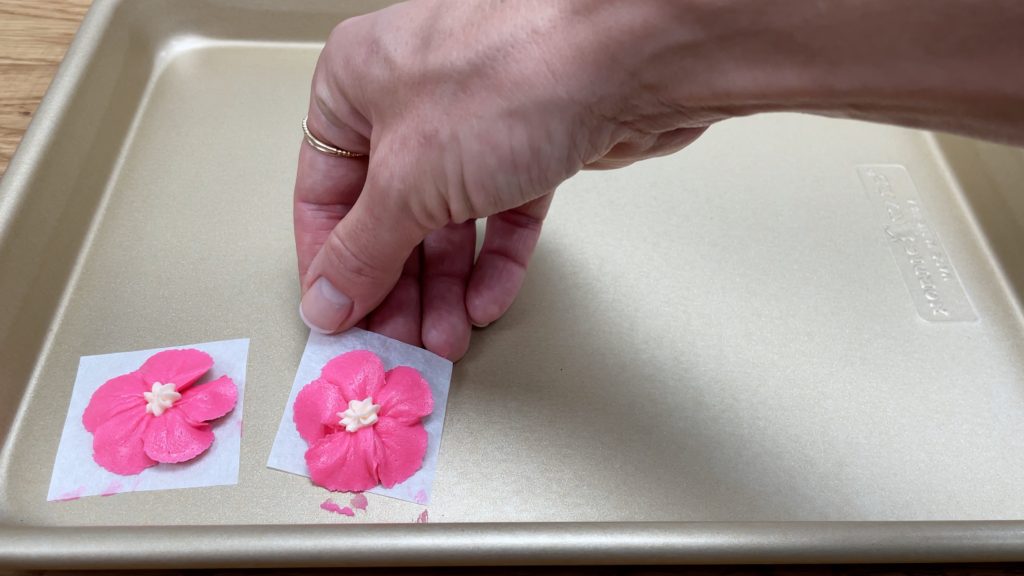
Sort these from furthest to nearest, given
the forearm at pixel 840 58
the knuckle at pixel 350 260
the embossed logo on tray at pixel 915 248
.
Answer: the embossed logo on tray at pixel 915 248 → the knuckle at pixel 350 260 → the forearm at pixel 840 58

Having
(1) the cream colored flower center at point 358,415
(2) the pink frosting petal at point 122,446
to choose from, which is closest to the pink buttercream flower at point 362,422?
(1) the cream colored flower center at point 358,415

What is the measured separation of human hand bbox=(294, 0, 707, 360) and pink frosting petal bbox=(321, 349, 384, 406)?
32mm

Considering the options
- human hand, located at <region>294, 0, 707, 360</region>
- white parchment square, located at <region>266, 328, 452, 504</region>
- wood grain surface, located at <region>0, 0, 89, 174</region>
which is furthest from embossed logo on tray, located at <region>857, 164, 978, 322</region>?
wood grain surface, located at <region>0, 0, 89, 174</region>

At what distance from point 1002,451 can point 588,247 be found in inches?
16.6

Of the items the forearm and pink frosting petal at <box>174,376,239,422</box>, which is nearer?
the forearm

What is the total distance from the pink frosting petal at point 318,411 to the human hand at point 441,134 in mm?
57

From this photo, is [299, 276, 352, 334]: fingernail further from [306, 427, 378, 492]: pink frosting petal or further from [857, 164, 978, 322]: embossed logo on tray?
[857, 164, 978, 322]: embossed logo on tray

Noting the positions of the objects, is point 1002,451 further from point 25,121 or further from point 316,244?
point 25,121

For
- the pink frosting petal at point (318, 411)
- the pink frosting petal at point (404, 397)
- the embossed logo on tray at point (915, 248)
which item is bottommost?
the pink frosting petal at point (318, 411)

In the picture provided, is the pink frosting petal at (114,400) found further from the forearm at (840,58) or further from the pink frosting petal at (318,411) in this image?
the forearm at (840,58)

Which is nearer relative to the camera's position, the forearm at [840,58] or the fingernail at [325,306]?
the forearm at [840,58]

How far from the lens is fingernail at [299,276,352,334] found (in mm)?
582

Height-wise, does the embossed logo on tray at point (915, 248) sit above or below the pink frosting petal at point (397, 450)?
above

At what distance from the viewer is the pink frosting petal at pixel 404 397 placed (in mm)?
580
